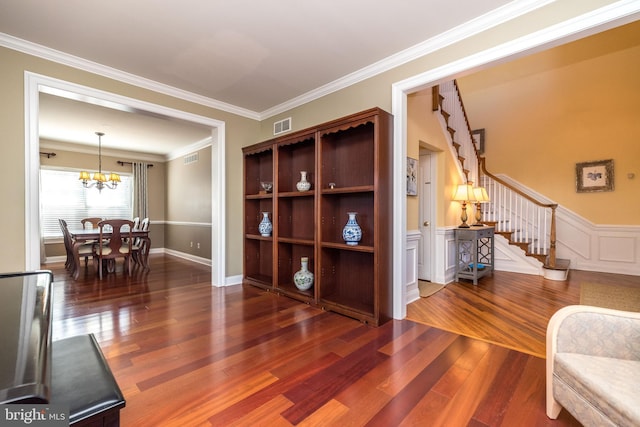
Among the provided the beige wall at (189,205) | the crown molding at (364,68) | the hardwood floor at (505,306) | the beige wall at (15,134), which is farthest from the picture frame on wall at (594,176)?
the beige wall at (15,134)

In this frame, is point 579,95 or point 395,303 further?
point 579,95

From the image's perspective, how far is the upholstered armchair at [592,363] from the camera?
1188 millimetres

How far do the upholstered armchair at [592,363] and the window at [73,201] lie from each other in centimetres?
859

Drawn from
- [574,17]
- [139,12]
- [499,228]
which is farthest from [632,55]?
[139,12]

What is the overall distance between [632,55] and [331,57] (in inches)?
229

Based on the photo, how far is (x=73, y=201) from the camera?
6.71m

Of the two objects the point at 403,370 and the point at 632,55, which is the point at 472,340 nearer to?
the point at 403,370

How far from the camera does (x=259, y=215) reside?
15.0 ft

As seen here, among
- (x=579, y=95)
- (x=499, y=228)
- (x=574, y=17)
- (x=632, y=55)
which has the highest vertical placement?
(x=632, y=55)

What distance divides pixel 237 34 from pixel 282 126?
179 cm

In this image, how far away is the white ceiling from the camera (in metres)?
2.26

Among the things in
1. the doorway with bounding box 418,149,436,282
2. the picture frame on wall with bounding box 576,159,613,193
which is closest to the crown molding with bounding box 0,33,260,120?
the doorway with bounding box 418,149,436,282

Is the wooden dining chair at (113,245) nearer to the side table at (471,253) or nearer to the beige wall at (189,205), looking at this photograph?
the beige wall at (189,205)

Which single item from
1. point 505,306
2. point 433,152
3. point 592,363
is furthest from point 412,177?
point 592,363
